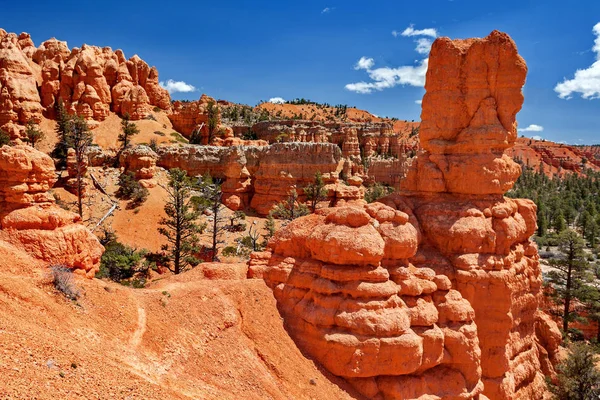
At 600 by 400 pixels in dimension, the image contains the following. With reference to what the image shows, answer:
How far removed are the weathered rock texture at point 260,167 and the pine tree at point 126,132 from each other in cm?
Result: 440

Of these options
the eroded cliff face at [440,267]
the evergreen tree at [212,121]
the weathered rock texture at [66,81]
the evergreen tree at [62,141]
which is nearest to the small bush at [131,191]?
the evergreen tree at [62,141]

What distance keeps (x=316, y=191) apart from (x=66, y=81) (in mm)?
32565

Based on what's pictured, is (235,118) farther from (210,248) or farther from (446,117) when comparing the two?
(446,117)

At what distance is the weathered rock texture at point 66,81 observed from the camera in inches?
1694

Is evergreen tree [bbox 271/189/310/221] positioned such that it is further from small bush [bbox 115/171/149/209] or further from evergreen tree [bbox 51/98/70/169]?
evergreen tree [bbox 51/98/70/169]

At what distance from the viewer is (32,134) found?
38531 millimetres

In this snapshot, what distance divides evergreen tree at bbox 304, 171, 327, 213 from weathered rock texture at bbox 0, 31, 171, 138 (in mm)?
24627

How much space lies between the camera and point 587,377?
18.6 m

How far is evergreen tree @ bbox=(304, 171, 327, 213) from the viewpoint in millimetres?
41781

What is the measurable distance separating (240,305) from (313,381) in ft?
11.8

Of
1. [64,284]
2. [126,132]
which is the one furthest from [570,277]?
[126,132]

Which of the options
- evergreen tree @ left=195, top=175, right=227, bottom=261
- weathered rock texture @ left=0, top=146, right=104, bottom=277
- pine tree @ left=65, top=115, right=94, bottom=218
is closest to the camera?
weathered rock texture @ left=0, top=146, right=104, bottom=277

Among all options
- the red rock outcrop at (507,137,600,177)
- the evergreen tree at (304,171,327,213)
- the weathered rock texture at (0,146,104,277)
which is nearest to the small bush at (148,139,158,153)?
the evergreen tree at (304,171,327,213)

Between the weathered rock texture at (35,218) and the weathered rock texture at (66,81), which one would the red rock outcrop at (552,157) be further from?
the weathered rock texture at (35,218)
